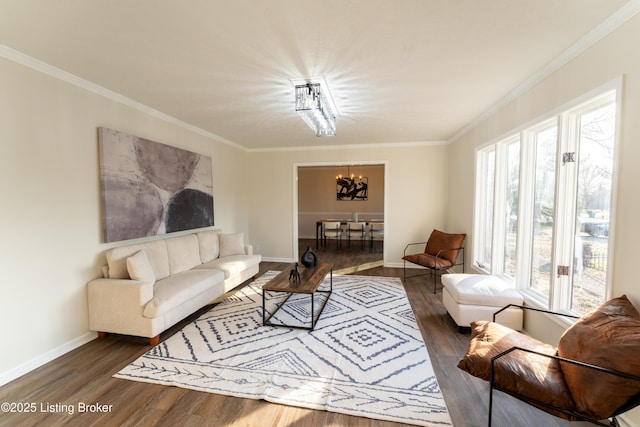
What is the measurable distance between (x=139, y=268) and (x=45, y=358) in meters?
0.95

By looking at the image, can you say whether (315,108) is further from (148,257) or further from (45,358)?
(45,358)

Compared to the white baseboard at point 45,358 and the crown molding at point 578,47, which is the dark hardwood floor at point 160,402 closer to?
the white baseboard at point 45,358

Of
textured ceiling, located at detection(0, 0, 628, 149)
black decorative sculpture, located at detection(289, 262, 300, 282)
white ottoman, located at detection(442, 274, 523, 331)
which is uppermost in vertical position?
textured ceiling, located at detection(0, 0, 628, 149)

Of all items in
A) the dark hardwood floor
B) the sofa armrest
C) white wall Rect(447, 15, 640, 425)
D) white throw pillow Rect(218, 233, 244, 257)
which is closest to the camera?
white wall Rect(447, 15, 640, 425)

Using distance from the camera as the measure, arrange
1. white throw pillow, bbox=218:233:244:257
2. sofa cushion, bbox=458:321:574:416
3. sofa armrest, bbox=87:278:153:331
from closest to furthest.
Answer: sofa cushion, bbox=458:321:574:416 → sofa armrest, bbox=87:278:153:331 → white throw pillow, bbox=218:233:244:257

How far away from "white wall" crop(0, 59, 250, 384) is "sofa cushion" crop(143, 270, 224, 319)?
677 millimetres

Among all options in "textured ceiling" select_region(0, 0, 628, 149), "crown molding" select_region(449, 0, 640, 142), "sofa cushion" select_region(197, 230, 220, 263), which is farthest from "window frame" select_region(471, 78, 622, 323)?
"sofa cushion" select_region(197, 230, 220, 263)

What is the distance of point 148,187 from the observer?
11.0ft

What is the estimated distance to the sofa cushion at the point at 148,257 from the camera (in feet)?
9.17

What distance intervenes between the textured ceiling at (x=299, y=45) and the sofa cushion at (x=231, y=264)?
2.10 m

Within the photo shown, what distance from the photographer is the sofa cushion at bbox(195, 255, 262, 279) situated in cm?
378

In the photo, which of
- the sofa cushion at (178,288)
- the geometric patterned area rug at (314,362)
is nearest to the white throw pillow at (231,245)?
the sofa cushion at (178,288)

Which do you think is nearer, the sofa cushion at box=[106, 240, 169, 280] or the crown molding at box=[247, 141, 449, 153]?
the sofa cushion at box=[106, 240, 169, 280]

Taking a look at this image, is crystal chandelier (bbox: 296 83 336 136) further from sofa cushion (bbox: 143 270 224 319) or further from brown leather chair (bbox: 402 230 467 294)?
brown leather chair (bbox: 402 230 467 294)
